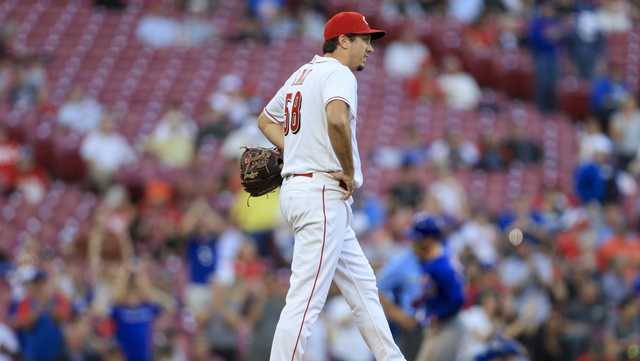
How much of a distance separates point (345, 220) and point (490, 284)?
18.4 feet

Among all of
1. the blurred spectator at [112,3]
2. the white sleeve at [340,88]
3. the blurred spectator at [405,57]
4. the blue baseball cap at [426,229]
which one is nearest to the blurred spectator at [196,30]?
the blurred spectator at [112,3]

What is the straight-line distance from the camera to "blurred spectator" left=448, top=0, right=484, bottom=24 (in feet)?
73.2

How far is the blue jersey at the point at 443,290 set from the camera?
9953 millimetres

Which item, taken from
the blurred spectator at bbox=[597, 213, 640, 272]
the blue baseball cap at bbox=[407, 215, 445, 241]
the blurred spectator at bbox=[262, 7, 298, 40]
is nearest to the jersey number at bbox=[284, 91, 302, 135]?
the blue baseball cap at bbox=[407, 215, 445, 241]

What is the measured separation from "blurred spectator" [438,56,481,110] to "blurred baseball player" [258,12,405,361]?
1216 cm

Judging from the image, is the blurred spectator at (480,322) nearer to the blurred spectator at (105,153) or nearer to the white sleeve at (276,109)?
the white sleeve at (276,109)

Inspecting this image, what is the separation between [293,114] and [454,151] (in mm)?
10690

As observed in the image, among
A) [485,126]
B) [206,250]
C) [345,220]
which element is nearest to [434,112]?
[485,126]

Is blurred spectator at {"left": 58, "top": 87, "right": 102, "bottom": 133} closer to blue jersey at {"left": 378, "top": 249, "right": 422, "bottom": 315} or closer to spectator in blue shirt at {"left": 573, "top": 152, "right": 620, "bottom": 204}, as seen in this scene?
spectator in blue shirt at {"left": 573, "top": 152, "right": 620, "bottom": 204}

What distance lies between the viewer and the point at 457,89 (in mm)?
20266

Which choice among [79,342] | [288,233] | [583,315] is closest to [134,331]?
[79,342]

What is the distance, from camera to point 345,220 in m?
7.72

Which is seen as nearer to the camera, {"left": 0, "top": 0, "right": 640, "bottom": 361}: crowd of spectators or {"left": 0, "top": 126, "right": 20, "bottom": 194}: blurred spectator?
{"left": 0, "top": 0, "right": 640, "bottom": 361}: crowd of spectators

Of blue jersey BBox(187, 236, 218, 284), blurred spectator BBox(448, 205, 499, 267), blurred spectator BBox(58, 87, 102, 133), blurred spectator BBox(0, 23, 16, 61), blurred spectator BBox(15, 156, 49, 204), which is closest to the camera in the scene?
blurred spectator BBox(448, 205, 499, 267)
